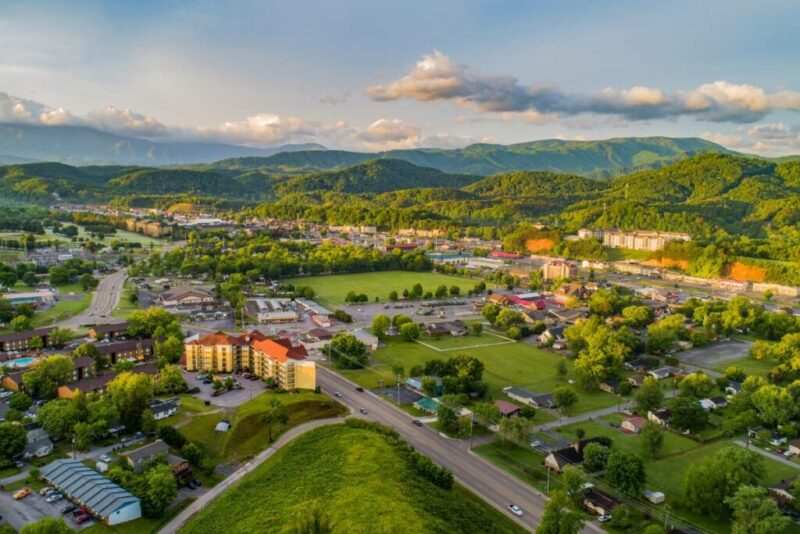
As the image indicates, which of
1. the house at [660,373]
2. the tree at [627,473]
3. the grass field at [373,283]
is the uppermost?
the tree at [627,473]

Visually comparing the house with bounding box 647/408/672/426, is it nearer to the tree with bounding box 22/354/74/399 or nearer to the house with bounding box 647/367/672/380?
the house with bounding box 647/367/672/380

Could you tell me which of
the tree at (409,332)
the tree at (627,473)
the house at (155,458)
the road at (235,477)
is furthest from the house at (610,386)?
the house at (155,458)

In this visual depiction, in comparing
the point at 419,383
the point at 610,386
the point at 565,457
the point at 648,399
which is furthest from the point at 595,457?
the point at 419,383

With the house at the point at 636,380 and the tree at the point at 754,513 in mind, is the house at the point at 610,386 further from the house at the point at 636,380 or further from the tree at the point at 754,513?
the tree at the point at 754,513

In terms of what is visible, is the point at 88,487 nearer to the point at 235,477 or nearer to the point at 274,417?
the point at 235,477

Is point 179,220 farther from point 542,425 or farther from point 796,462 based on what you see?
point 796,462

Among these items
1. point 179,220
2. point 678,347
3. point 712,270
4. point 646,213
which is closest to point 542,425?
point 678,347
